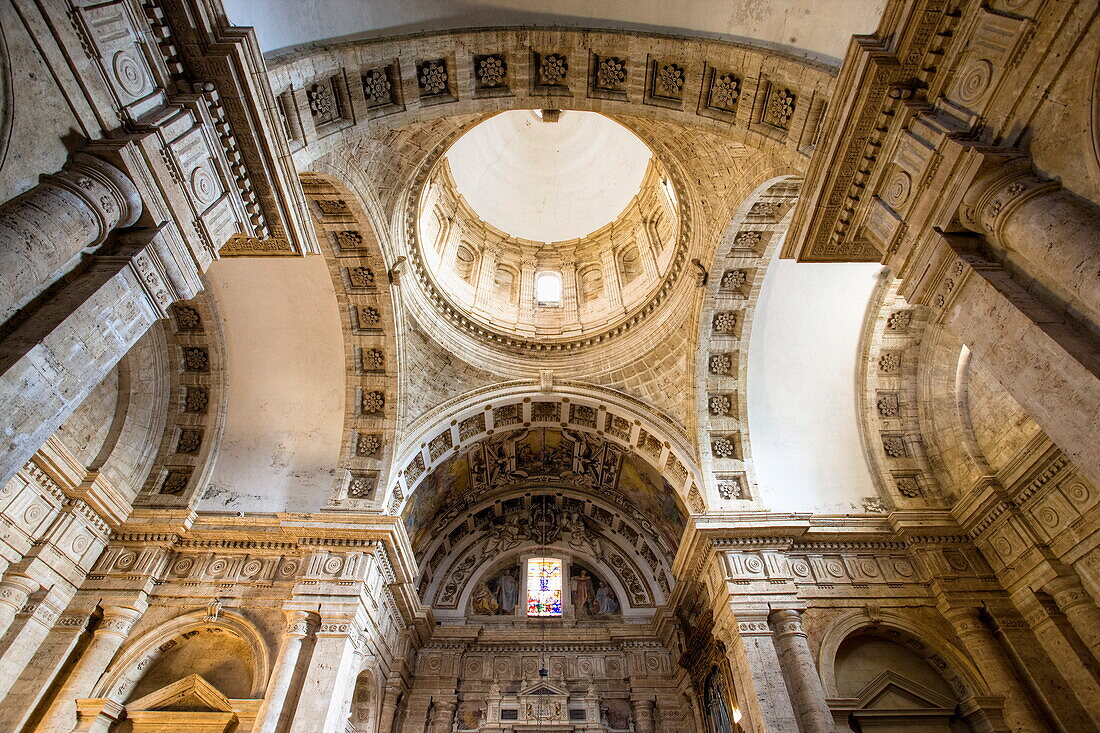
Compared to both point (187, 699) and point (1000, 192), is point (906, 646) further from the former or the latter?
point (187, 699)

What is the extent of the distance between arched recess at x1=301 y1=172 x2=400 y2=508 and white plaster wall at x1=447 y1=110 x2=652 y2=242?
5.74 metres

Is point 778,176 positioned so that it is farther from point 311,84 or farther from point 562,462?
point 562,462

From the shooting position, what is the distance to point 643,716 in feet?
42.1

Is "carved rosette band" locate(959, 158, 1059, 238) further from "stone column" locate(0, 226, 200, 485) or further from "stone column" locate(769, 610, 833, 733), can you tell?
"stone column" locate(769, 610, 833, 733)

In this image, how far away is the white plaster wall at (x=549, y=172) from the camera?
647 inches

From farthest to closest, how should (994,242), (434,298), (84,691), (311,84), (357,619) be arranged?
(434,298), (357,619), (84,691), (311,84), (994,242)

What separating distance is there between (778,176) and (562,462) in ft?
31.3

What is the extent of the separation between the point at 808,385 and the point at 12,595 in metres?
15.0

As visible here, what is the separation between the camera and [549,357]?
13922mm

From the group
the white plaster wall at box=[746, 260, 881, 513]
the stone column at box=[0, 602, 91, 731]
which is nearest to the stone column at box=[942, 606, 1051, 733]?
the white plaster wall at box=[746, 260, 881, 513]

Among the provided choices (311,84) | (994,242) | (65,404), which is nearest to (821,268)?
(994,242)

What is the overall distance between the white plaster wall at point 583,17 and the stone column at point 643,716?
44.0 feet

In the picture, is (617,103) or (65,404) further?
(617,103)

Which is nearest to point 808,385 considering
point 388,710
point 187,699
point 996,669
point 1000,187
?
point 996,669
